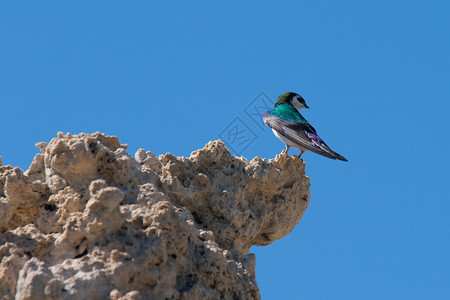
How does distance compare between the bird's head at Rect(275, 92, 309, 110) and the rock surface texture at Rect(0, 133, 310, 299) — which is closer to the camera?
the rock surface texture at Rect(0, 133, 310, 299)

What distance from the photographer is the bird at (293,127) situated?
37.9 feet

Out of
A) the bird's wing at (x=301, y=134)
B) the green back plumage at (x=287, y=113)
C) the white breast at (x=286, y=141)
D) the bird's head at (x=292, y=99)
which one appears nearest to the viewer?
the bird's wing at (x=301, y=134)

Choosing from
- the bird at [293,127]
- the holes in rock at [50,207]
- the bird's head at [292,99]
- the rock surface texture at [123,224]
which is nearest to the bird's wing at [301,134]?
the bird at [293,127]

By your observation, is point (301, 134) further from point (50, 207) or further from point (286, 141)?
point (50, 207)

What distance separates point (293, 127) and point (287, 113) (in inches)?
23.7

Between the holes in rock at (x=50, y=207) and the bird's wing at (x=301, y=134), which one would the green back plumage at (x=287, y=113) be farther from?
the holes in rock at (x=50, y=207)

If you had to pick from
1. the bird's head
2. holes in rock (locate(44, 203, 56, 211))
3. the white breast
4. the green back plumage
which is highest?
the bird's head

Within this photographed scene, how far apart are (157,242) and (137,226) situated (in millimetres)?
262

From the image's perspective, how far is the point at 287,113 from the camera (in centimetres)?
1282

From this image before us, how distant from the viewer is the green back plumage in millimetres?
12646

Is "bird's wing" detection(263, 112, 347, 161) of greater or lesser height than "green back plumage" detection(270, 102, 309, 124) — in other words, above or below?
below

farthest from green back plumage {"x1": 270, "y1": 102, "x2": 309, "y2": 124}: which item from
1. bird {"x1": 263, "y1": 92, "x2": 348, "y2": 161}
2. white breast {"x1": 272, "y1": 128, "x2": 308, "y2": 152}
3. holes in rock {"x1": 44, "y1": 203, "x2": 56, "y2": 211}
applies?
holes in rock {"x1": 44, "y1": 203, "x2": 56, "y2": 211}

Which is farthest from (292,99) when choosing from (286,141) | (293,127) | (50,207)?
(50,207)

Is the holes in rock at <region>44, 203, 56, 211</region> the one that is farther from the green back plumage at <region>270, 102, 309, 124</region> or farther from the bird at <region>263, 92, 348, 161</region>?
the green back plumage at <region>270, 102, 309, 124</region>
